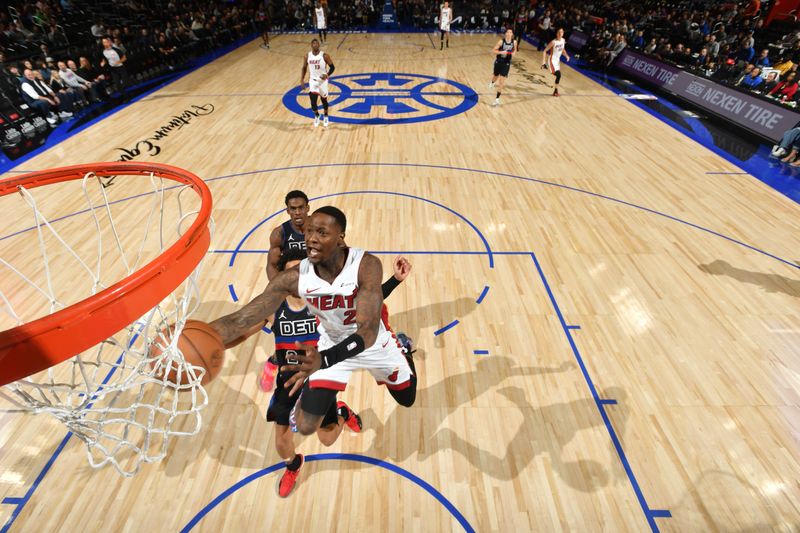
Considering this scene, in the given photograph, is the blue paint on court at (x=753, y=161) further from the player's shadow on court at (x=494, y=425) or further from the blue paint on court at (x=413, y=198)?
the player's shadow on court at (x=494, y=425)

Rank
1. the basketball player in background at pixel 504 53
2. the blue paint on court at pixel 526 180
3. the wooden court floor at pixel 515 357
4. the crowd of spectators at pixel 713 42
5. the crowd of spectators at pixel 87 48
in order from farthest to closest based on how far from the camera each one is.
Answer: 1. the crowd of spectators at pixel 713 42
2. the basketball player in background at pixel 504 53
3. the crowd of spectators at pixel 87 48
4. the blue paint on court at pixel 526 180
5. the wooden court floor at pixel 515 357

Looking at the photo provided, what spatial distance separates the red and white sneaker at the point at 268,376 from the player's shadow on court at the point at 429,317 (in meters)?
1.32

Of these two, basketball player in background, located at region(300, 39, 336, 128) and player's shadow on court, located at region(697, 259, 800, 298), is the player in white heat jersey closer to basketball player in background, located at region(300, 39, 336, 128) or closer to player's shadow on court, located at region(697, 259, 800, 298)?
player's shadow on court, located at region(697, 259, 800, 298)

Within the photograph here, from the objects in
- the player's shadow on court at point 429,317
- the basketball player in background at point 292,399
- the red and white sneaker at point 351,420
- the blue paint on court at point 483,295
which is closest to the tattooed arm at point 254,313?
the basketball player in background at point 292,399

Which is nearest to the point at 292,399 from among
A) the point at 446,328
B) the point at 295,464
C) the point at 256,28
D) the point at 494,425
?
the point at 295,464

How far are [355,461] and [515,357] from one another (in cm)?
188

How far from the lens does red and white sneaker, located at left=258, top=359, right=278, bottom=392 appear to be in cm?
377

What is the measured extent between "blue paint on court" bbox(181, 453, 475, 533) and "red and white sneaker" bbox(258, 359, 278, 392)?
2.43 feet

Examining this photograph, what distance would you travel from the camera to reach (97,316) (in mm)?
1782

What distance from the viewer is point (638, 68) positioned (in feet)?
45.8

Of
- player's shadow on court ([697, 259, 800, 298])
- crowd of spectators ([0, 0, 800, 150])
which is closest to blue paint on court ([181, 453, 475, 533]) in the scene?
player's shadow on court ([697, 259, 800, 298])

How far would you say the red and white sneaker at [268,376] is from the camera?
3.77 metres

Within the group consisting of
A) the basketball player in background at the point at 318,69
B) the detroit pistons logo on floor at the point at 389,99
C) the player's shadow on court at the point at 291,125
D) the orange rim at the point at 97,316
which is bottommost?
the detroit pistons logo on floor at the point at 389,99

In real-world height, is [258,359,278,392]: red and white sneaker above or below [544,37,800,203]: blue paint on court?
above
